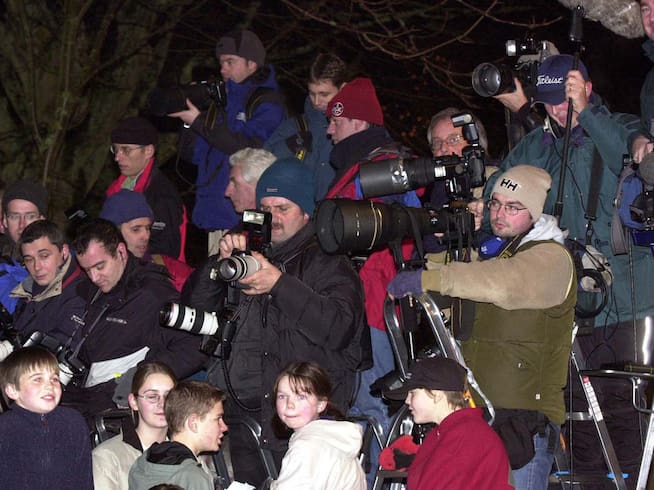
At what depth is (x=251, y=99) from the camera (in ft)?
27.4

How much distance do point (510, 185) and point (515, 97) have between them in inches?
44.2

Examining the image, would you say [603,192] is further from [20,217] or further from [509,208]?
[20,217]

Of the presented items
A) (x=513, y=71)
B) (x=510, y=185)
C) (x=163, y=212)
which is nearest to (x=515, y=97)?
(x=513, y=71)

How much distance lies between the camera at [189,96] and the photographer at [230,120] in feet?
0.14

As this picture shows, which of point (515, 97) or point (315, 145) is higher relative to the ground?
point (515, 97)

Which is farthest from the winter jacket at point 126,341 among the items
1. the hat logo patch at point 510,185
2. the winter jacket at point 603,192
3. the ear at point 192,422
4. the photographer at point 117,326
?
the hat logo patch at point 510,185

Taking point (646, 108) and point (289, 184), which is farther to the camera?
point (289, 184)

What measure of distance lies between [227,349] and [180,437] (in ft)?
1.99

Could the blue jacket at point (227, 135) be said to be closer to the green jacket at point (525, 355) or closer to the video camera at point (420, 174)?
the video camera at point (420, 174)

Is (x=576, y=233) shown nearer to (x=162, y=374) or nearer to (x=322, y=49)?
(x=162, y=374)

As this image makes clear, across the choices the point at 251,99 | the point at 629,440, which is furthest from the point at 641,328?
the point at 251,99

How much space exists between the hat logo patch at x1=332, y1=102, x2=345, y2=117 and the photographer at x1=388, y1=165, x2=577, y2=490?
1737mm

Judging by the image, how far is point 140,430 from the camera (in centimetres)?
640

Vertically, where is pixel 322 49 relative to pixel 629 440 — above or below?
below
